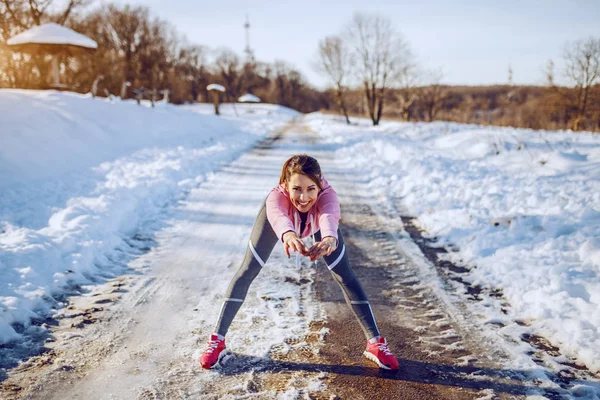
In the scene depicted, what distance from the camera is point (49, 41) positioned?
1571cm

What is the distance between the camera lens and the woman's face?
2.56m

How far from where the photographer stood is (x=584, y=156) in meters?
10.1

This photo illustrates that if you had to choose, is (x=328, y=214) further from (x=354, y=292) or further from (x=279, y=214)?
(x=354, y=292)

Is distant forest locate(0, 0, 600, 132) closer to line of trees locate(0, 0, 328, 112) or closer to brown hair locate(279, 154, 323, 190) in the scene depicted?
line of trees locate(0, 0, 328, 112)

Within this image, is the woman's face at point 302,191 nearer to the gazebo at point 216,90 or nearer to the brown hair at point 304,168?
the brown hair at point 304,168

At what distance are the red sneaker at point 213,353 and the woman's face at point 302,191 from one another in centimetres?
108

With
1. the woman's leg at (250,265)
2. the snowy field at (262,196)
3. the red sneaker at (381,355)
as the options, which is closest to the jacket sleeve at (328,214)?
the woman's leg at (250,265)

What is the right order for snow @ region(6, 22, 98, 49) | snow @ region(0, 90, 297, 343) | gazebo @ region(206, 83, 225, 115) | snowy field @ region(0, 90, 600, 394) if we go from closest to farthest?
snowy field @ region(0, 90, 600, 394) → snow @ region(0, 90, 297, 343) → snow @ region(6, 22, 98, 49) → gazebo @ region(206, 83, 225, 115)

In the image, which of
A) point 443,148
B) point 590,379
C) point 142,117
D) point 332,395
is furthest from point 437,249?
point 142,117

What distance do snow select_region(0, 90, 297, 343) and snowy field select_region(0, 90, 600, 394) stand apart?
22mm

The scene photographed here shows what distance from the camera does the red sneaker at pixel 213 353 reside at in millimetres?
2596

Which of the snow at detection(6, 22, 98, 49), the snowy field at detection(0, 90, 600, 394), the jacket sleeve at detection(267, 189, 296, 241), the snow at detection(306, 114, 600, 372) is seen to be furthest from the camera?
the snow at detection(6, 22, 98, 49)

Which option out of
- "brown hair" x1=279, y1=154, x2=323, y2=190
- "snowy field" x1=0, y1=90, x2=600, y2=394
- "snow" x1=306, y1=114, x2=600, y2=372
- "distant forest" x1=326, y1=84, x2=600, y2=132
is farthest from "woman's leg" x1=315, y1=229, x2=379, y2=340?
"distant forest" x1=326, y1=84, x2=600, y2=132

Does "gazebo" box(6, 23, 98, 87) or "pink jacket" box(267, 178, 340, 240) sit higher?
"gazebo" box(6, 23, 98, 87)
